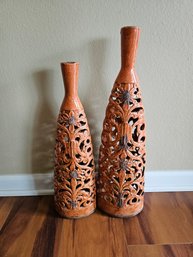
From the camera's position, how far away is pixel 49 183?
3.26 feet

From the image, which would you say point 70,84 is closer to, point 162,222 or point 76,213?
point 76,213

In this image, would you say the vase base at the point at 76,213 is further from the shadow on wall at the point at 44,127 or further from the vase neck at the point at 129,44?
the vase neck at the point at 129,44

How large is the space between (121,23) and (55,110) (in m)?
0.39

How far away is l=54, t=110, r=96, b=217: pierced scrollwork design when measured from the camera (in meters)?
0.77

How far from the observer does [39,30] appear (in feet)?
2.65

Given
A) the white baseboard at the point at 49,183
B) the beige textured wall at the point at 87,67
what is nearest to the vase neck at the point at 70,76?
the beige textured wall at the point at 87,67

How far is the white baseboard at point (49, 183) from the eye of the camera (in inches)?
38.6

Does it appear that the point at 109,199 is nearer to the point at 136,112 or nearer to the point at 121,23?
the point at 136,112

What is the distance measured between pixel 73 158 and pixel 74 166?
0.03 meters

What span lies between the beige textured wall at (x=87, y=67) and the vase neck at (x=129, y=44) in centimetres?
11

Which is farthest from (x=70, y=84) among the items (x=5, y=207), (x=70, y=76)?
(x=5, y=207)

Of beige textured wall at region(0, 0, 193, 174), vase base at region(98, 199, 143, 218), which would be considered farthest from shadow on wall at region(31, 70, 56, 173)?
vase base at region(98, 199, 143, 218)

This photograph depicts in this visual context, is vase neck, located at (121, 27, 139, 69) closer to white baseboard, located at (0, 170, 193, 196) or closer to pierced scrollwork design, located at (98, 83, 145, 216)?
pierced scrollwork design, located at (98, 83, 145, 216)

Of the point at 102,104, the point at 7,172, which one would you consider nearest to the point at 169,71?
the point at 102,104
